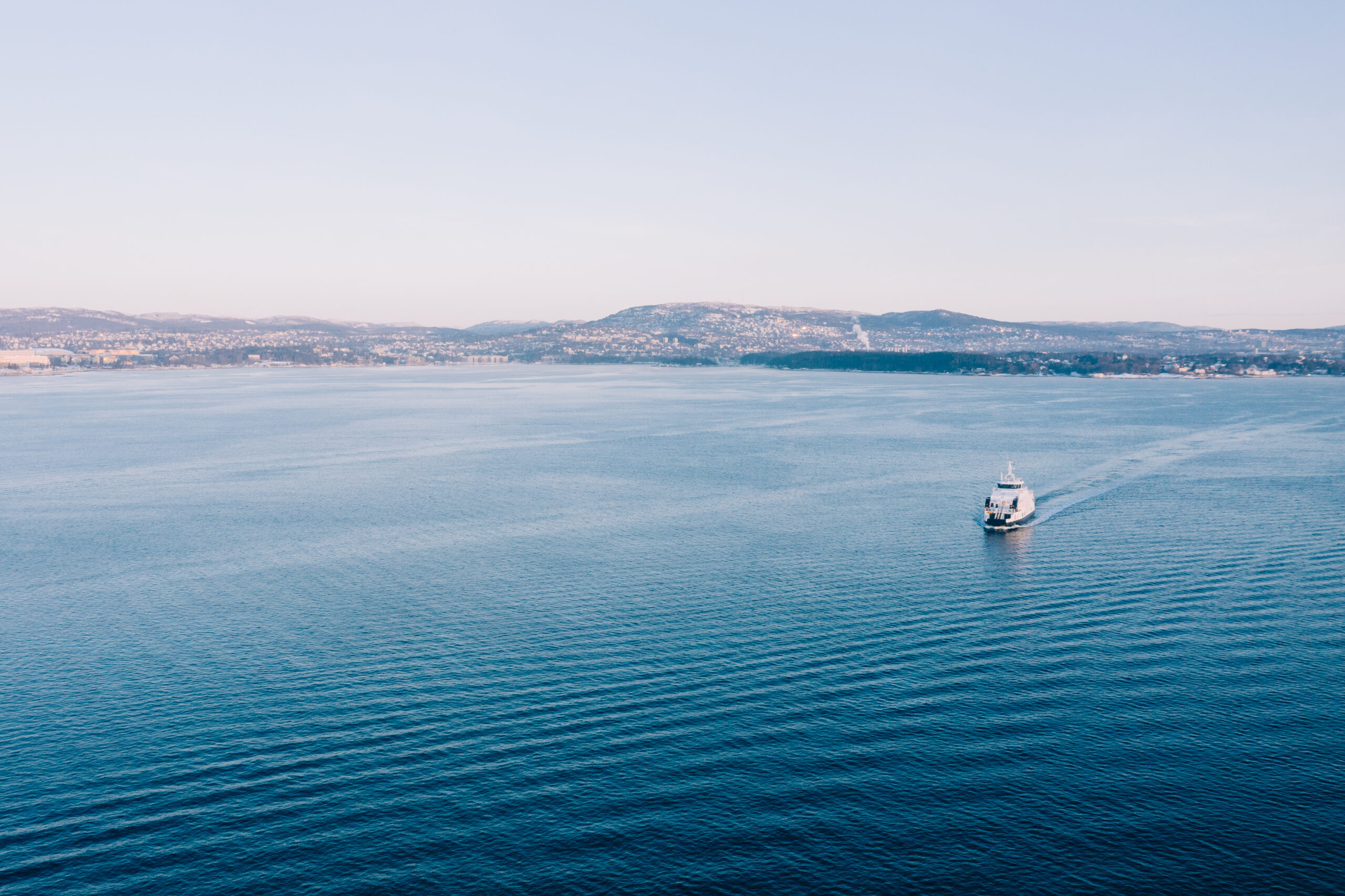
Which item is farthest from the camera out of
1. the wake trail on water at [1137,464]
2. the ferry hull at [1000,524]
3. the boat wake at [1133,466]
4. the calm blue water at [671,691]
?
the wake trail on water at [1137,464]

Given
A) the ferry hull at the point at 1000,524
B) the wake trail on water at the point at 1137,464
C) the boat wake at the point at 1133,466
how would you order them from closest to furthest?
1. the ferry hull at the point at 1000,524
2. the boat wake at the point at 1133,466
3. the wake trail on water at the point at 1137,464

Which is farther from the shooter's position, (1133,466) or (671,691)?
(1133,466)

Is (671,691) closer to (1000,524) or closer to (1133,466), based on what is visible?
(1000,524)

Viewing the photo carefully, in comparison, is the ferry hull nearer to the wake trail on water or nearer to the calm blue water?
the wake trail on water

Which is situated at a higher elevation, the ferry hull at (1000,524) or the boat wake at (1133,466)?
the boat wake at (1133,466)

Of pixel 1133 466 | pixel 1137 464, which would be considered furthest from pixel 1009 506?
pixel 1137 464

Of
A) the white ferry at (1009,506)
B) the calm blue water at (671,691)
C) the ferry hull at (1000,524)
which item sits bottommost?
the calm blue water at (671,691)

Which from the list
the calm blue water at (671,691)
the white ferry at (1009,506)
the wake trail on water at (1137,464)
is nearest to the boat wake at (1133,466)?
the wake trail on water at (1137,464)

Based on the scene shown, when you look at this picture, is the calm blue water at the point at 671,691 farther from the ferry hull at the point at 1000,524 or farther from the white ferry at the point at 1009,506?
the white ferry at the point at 1009,506
